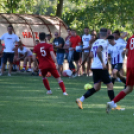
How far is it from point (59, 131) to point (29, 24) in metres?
18.4

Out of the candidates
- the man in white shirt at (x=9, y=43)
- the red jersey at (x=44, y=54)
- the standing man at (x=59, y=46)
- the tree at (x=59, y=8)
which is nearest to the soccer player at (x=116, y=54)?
the red jersey at (x=44, y=54)

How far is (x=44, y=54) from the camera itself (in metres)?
12.1

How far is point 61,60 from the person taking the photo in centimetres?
1900

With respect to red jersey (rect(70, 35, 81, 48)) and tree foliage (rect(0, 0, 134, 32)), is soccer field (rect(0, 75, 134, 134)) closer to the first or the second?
red jersey (rect(70, 35, 81, 48))

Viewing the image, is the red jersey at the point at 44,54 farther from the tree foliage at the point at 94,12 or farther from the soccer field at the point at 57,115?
the tree foliage at the point at 94,12

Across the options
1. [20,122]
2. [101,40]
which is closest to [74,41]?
[101,40]

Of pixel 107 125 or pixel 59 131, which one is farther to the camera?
pixel 107 125

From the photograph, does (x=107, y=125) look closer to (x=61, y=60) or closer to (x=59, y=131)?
(x=59, y=131)

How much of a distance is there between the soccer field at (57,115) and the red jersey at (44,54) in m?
0.86

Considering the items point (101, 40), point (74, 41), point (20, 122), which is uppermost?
point (101, 40)

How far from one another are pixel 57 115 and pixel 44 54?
145 inches

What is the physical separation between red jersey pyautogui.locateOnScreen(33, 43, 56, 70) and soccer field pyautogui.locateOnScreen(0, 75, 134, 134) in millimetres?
863

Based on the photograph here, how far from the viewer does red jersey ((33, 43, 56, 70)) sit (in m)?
12.0

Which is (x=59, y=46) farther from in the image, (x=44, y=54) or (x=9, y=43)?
(x=44, y=54)
